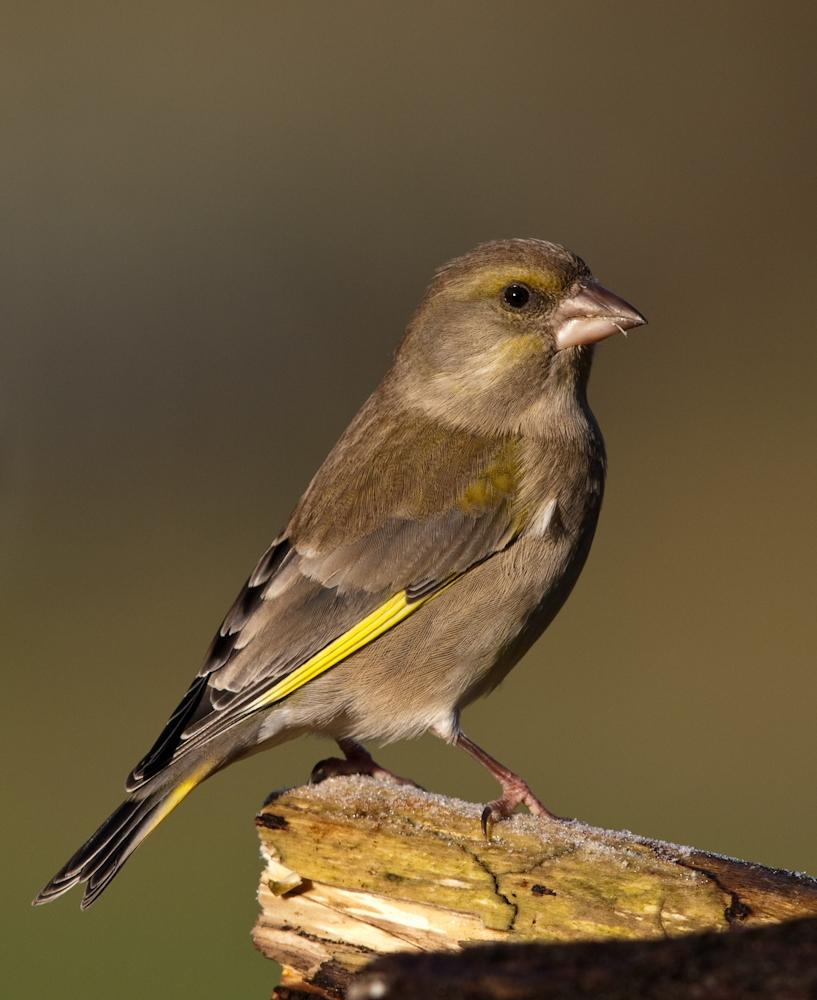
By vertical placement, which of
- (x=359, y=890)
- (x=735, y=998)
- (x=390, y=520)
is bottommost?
(x=359, y=890)

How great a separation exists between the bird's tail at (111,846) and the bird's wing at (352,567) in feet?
0.22

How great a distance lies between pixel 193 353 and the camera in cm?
1145

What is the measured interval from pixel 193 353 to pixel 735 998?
35.3ft

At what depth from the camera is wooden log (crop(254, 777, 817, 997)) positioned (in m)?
2.06

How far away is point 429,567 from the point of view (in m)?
3.12

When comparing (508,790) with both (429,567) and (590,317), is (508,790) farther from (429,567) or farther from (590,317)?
(590,317)

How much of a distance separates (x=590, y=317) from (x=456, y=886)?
174 cm

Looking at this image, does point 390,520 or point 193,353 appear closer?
point 390,520

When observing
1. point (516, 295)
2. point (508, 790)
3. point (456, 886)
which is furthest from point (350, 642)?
point (516, 295)

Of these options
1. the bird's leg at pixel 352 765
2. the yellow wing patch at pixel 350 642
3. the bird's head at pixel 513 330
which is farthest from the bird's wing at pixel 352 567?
the bird's leg at pixel 352 765

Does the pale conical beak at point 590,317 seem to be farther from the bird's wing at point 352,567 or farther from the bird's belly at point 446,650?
the bird's belly at point 446,650

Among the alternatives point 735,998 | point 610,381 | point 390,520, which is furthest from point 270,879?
point 610,381

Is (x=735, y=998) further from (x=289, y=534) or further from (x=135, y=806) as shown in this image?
(x=289, y=534)

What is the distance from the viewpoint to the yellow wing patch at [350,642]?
10.0 ft
